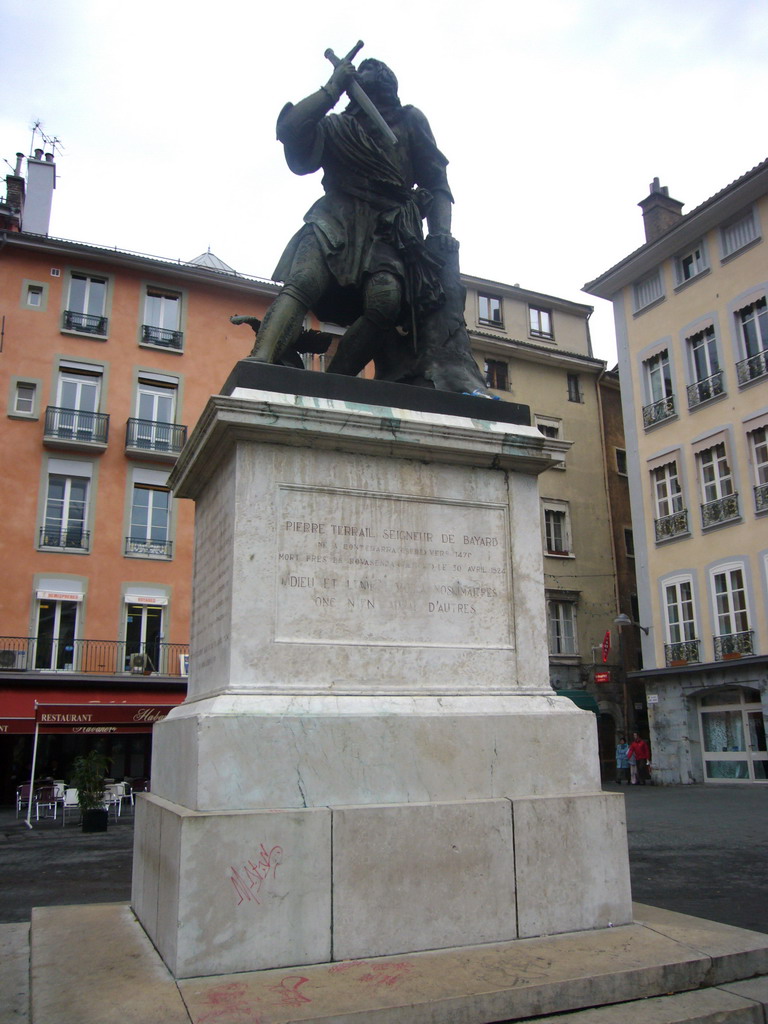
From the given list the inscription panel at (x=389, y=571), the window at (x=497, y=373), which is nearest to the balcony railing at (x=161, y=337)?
the window at (x=497, y=373)

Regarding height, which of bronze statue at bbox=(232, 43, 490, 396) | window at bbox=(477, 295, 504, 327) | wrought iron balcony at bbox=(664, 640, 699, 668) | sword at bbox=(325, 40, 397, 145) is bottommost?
wrought iron balcony at bbox=(664, 640, 699, 668)

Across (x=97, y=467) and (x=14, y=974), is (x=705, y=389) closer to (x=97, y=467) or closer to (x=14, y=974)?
(x=97, y=467)

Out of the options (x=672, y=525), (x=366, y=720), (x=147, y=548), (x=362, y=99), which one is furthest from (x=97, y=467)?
(x=366, y=720)

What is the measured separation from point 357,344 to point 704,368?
25.5m

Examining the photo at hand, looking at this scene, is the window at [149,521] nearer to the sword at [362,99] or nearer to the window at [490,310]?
the window at [490,310]

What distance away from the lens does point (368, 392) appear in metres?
5.02

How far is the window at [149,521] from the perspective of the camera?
2789cm

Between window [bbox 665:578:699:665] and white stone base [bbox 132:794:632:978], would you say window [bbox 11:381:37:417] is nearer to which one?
window [bbox 665:578:699:665]

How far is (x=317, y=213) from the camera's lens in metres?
5.75

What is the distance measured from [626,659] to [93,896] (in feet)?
98.1

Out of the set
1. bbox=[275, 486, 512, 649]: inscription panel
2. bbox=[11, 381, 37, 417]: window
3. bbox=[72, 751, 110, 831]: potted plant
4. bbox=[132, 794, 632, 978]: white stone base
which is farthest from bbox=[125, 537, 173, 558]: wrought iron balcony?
bbox=[275, 486, 512, 649]: inscription panel

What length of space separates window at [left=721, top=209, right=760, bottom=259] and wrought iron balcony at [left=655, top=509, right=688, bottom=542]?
334 inches

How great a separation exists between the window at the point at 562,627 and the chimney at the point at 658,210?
47.8 feet

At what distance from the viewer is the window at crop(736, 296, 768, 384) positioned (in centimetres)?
2605
